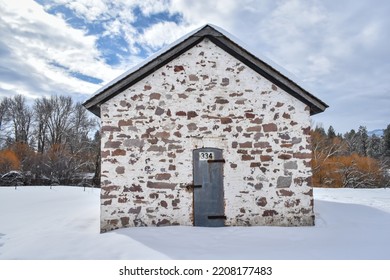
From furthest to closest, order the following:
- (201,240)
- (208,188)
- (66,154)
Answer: (66,154)
(208,188)
(201,240)

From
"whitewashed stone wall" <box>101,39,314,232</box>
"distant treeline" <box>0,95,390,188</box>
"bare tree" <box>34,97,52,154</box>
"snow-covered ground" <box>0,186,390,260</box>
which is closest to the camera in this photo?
"snow-covered ground" <box>0,186,390,260</box>

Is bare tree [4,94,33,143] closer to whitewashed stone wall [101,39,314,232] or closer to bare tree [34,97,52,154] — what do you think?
bare tree [34,97,52,154]

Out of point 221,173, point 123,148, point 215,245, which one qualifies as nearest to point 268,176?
point 221,173

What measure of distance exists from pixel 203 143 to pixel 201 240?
2.27m

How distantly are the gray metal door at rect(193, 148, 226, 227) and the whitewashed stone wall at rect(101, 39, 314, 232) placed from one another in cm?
15

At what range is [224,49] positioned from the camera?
6.80 meters

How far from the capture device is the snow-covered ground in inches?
185

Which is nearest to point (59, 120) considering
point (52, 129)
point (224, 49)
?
point (52, 129)

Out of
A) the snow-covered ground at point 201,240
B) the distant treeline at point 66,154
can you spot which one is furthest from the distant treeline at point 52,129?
the snow-covered ground at point 201,240

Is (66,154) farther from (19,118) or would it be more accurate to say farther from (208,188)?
(208,188)

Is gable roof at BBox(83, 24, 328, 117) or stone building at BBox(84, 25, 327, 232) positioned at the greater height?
gable roof at BBox(83, 24, 328, 117)

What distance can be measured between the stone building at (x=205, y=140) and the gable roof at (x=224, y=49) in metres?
0.02

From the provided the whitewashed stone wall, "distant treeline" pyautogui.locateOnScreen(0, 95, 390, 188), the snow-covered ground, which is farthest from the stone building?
"distant treeline" pyautogui.locateOnScreen(0, 95, 390, 188)

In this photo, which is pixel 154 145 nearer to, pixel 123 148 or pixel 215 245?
pixel 123 148
